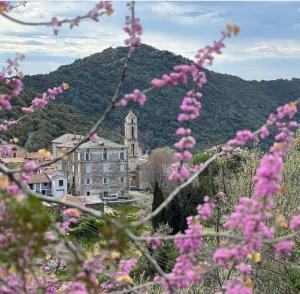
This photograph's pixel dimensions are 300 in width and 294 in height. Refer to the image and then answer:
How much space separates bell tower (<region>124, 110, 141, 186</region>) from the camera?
59250 millimetres

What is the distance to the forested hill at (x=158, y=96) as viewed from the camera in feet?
318

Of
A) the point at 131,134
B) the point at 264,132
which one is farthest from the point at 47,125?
the point at 264,132

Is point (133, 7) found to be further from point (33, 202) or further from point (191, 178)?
point (33, 202)

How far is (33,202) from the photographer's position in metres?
2.48

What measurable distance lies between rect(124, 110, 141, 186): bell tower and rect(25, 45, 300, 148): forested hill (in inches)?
992

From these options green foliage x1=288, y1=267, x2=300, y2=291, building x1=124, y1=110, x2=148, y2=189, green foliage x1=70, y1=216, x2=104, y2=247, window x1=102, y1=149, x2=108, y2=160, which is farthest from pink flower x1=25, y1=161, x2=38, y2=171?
building x1=124, y1=110, x2=148, y2=189

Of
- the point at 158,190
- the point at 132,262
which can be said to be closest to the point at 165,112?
the point at 158,190

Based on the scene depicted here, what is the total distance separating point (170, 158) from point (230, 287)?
5286 cm

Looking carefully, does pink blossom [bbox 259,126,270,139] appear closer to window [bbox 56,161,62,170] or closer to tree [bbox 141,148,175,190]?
window [bbox 56,161,62,170]

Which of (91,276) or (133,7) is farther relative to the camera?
(133,7)

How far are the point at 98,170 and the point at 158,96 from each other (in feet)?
170

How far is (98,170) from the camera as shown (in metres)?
52.6

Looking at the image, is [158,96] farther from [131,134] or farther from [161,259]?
[161,259]

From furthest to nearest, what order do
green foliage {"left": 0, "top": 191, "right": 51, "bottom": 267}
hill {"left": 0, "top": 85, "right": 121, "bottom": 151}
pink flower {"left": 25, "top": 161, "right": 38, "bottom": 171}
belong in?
hill {"left": 0, "top": 85, "right": 121, "bottom": 151}, pink flower {"left": 25, "top": 161, "right": 38, "bottom": 171}, green foliage {"left": 0, "top": 191, "right": 51, "bottom": 267}
